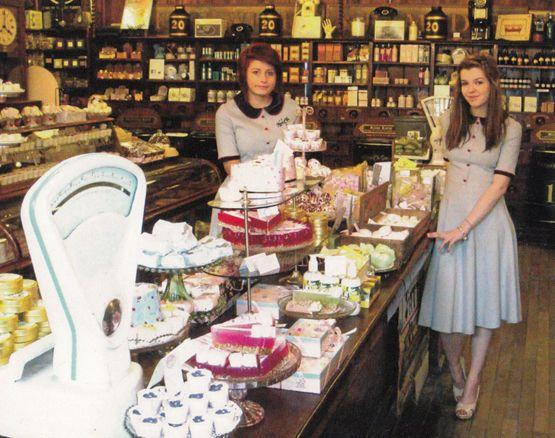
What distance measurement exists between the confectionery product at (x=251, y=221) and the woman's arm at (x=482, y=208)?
1.19 metres

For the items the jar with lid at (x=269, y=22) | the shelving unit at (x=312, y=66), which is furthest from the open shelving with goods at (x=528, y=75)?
the jar with lid at (x=269, y=22)

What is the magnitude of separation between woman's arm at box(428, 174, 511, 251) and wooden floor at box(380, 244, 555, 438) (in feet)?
3.11

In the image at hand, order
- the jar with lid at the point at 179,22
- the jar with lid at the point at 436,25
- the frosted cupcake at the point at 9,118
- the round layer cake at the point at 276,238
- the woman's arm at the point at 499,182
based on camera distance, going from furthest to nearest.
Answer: the jar with lid at the point at 179,22 < the jar with lid at the point at 436,25 < the frosted cupcake at the point at 9,118 < the woman's arm at the point at 499,182 < the round layer cake at the point at 276,238

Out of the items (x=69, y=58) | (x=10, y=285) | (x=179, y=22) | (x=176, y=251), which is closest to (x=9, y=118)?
(x=176, y=251)

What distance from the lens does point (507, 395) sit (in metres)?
4.45

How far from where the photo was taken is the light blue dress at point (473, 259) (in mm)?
3922

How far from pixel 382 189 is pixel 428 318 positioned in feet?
2.38

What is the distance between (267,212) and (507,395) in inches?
89.0

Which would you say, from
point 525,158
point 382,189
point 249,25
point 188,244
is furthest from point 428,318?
point 249,25

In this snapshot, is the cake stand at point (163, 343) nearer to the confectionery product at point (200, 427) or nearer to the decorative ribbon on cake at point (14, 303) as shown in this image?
the decorative ribbon on cake at point (14, 303)

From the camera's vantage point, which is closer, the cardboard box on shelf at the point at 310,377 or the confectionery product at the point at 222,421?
the confectionery product at the point at 222,421

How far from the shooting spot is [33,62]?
10336 mm

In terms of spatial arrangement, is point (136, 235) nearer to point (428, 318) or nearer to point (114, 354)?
point (114, 354)

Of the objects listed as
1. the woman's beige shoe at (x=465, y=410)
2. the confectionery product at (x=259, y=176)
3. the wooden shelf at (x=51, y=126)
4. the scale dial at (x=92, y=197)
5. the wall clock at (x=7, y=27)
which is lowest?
the woman's beige shoe at (x=465, y=410)
